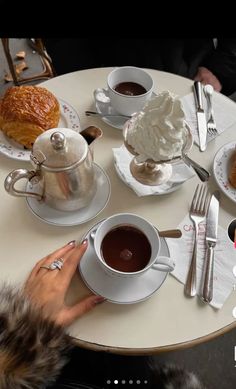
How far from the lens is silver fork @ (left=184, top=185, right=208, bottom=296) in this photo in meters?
0.75

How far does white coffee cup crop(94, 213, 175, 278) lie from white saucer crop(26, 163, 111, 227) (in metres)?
0.09

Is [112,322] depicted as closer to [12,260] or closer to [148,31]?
[12,260]

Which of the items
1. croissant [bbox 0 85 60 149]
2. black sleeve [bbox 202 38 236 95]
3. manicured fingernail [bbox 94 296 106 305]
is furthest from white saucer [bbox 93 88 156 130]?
black sleeve [bbox 202 38 236 95]

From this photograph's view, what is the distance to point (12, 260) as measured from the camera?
0.78 m

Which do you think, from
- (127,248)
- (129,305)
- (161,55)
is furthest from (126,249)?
(161,55)

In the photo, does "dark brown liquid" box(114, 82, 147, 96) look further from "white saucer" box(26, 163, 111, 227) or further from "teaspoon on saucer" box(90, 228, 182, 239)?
"teaspoon on saucer" box(90, 228, 182, 239)

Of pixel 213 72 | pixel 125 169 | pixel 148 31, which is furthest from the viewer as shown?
pixel 213 72

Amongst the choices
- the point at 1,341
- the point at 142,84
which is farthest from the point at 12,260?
the point at 142,84

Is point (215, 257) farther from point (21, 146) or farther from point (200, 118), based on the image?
point (21, 146)

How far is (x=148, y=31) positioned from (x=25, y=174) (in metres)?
0.45

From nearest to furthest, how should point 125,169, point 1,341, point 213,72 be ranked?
point 1,341 → point 125,169 → point 213,72

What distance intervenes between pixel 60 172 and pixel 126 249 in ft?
0.64

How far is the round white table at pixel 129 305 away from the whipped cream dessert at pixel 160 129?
11 centimetres

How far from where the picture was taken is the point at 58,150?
0.75 metres
